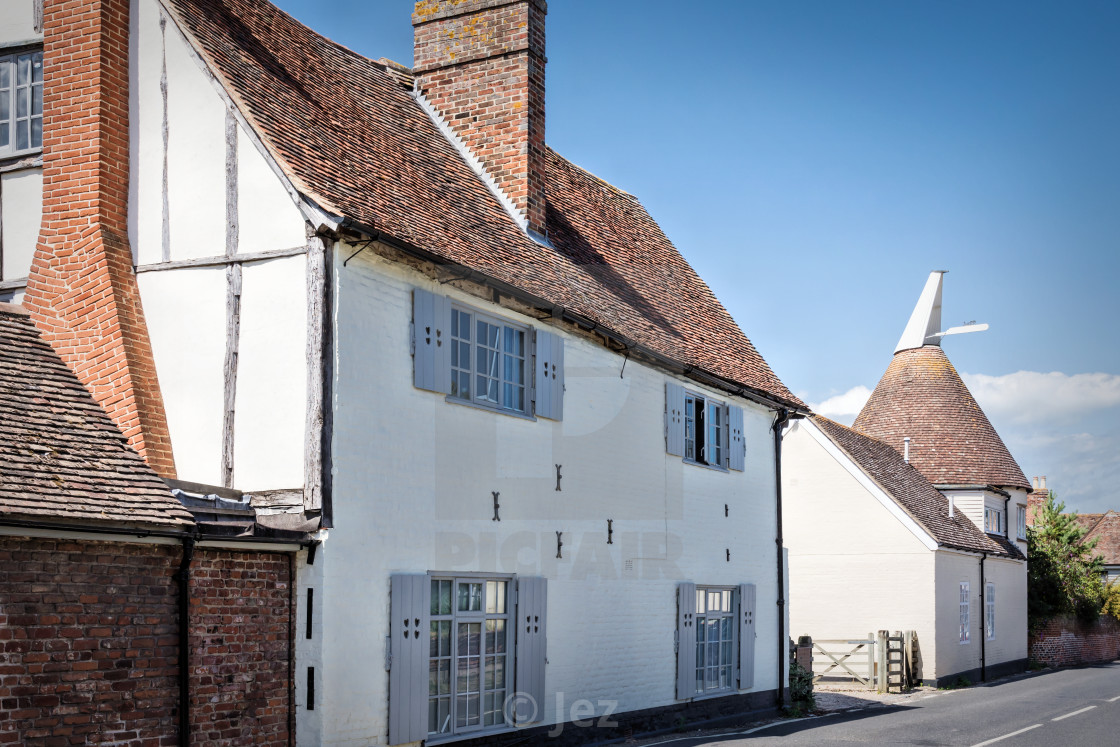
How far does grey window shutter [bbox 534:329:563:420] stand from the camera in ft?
43.8

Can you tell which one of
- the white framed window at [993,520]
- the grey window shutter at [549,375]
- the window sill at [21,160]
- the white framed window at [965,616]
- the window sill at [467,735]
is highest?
the window sill at [21,160]

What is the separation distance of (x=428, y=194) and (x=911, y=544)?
18689 mm

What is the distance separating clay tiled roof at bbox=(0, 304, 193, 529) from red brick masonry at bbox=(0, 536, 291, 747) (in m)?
0.28

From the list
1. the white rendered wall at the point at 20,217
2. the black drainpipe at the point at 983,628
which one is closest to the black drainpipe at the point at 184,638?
the white rendered wall at the point at 20,217

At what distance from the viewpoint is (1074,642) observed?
130ft

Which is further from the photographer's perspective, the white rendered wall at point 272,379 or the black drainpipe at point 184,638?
the white rendered wall at point 272,379

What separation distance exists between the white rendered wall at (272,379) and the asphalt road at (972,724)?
270 inches

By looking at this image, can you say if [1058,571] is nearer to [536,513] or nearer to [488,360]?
[536,513]

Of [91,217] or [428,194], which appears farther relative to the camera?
[428,194]

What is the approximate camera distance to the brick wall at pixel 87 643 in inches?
312

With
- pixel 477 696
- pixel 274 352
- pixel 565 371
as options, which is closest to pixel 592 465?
pixel 565 371

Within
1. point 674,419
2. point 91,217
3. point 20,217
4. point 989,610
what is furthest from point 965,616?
point 20,217

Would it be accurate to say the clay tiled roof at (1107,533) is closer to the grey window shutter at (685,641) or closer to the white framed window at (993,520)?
the white framed window at (993,520)

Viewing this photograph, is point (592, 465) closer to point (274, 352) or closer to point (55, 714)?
point (274, 352)
